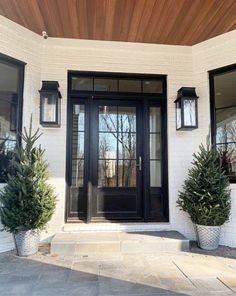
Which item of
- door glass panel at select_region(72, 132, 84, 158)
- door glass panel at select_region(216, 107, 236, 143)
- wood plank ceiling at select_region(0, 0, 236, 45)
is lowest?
door glass panel at select_region(72, 132, 84, 158)

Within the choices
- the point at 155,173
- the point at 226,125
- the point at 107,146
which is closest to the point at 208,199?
the point at 155,173

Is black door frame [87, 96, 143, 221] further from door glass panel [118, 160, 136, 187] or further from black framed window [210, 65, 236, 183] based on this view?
black framed window [210, 65, 236, 183]

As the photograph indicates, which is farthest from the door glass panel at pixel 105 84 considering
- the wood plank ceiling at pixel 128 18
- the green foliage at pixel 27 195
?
the green foliage at pixel 27 195

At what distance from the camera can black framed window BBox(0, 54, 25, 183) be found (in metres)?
3.78

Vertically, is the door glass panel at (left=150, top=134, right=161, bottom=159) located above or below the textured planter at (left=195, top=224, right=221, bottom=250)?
above

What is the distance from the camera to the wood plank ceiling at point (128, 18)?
3377 millimetres

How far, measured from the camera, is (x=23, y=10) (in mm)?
3529

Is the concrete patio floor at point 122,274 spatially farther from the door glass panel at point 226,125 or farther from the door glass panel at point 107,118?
the door glass panel at point 107,118

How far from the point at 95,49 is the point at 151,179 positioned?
2.14 metres

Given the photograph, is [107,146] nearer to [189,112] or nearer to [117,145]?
[117,145]

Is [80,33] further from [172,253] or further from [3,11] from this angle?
[172,253]

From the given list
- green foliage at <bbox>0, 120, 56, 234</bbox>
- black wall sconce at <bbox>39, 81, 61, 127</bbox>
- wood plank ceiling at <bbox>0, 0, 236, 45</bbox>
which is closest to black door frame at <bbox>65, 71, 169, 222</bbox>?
black wall sconce at <bbox>39, 81, 61, 127</bbox>

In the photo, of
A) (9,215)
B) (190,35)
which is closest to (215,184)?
(190,35)

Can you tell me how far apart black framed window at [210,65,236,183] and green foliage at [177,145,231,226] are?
0.30 meters
